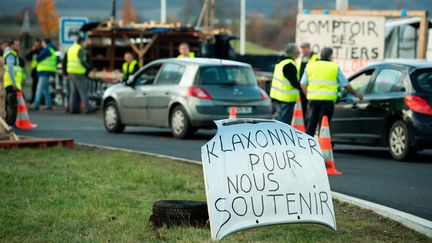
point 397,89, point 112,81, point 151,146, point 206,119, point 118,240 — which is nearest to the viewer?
point 118,240

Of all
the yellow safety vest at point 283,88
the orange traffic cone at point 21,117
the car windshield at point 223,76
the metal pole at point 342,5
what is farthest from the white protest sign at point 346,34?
the yellow safety vest at point 283,88

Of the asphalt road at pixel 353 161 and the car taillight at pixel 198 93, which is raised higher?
the car taillight at pixel 198 93

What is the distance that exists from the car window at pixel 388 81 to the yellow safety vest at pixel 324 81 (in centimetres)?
96

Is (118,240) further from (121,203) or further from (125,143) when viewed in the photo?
(125,143)

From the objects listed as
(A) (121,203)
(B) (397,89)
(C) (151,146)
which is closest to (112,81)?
(C) (151,146)

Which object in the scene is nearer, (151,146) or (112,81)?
(151,146)

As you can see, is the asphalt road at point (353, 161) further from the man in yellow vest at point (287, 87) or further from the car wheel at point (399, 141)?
the man in yellow vest at point (287, 87)

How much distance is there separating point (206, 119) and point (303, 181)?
461 inches

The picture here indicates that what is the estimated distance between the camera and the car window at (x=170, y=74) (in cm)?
2055

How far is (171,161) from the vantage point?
1461 cm

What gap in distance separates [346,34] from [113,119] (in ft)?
18.6

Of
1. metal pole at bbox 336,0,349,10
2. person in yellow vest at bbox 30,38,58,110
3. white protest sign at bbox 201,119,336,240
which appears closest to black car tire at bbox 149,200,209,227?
white protest sign at bbox 201,119,336,240

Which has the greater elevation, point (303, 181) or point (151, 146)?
point (303, 181)

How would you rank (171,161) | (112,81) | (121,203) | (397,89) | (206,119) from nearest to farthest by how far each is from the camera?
(121,203) < (171,161) < (397,89) < (206,119) < (112,81)
